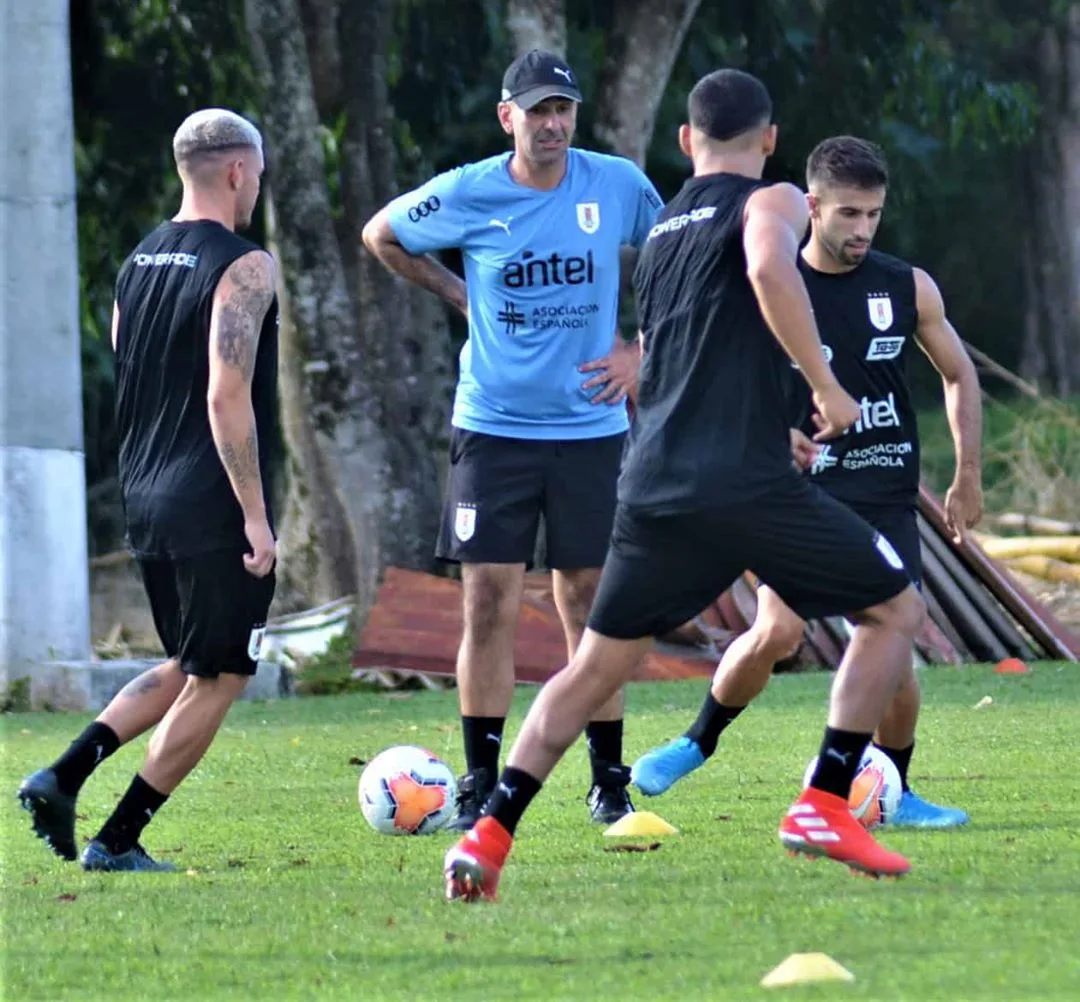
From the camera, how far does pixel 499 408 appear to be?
26.0 ft

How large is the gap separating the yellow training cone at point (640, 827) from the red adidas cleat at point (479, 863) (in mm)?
1341

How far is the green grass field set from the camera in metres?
5.02

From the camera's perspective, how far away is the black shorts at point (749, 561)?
6066mm

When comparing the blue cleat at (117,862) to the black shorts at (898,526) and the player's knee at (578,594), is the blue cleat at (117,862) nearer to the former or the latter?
the player's knee at (578,594)

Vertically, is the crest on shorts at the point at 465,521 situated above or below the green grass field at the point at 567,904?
above

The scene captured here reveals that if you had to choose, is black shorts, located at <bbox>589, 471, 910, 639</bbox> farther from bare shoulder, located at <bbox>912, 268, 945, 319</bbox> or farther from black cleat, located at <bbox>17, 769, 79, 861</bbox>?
black cleat, located at <bbox>17, 769, 79, 861</bbox>

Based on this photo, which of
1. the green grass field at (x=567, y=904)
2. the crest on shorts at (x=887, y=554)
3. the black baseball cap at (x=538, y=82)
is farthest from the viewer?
the black baseball cap at (x=538, y=82)

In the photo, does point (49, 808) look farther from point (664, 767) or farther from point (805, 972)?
point (805, 972)

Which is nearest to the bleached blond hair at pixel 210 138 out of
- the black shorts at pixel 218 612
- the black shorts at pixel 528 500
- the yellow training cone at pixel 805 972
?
the black shorts at pixel 218 612

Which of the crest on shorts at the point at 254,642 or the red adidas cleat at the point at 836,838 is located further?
the crest on shorts at the point at 254,642

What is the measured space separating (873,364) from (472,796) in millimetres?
1909

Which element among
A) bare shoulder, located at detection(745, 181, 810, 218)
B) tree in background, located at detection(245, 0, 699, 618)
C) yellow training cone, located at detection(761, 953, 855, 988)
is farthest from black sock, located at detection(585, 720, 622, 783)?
tree in background, located at detection(245, 0, 699, 618)

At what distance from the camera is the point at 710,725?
26.0 ft

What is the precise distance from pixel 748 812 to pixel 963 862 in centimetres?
→ 142
